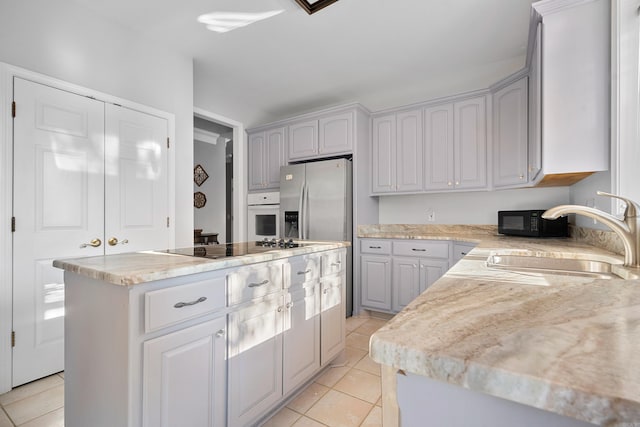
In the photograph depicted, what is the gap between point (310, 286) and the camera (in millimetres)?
1885

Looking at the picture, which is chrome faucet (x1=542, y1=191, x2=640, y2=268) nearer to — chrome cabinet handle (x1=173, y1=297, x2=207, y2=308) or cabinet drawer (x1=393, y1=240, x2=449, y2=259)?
chrome cabinet handle (x1=173, y1=297, x2=207, y2=308)

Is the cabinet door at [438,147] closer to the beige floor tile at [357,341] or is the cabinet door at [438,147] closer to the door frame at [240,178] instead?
the beige floor tile at [357,341]

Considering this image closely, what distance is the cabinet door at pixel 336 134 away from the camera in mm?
3303

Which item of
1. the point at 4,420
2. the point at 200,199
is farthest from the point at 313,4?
the point at 200,199

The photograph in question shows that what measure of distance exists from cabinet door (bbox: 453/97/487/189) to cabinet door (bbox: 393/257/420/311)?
3.08 ft

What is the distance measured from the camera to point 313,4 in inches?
86.4

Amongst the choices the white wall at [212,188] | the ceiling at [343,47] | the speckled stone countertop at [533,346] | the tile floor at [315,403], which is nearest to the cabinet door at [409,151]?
the ceiling at [343,47]

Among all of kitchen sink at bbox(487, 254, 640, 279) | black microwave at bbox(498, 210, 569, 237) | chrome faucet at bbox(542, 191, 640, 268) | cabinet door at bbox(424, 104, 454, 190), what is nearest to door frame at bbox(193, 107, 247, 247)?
cabinet door at bbox(424, 104, 454, 190)

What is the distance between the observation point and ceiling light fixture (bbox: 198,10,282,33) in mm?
2307

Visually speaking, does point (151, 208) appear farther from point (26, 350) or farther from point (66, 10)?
Answer: point (66, 10)

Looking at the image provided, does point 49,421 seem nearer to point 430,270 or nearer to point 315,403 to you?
point 315,403

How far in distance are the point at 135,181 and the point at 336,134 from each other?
6.68 feet

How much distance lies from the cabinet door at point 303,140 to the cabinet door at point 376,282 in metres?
1.41

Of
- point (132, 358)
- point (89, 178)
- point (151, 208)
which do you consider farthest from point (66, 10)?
point (132, 358)
